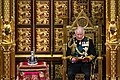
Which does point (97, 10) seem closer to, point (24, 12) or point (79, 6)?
point (79, 6)

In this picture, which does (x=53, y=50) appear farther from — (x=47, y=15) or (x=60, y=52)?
(x=47, y=15)

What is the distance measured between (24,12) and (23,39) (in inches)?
25.1

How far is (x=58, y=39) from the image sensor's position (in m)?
10.2

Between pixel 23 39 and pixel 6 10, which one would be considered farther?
pixel 23 39

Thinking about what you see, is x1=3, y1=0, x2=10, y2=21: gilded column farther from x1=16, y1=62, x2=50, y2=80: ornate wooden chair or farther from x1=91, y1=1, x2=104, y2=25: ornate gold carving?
x1=91, y1=1, x2=104, y2=25: ornate gold carving

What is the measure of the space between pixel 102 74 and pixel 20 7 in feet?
8.18

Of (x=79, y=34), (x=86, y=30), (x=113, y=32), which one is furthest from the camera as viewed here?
(x=86, y=30)

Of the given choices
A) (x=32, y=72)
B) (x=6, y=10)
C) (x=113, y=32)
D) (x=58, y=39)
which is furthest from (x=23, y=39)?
(x=113, y=32)

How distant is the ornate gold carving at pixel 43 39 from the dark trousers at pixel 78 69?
3.55ft

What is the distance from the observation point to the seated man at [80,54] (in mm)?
9297

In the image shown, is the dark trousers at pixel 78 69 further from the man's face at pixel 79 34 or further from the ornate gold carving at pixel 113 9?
the ornate gold carving at pixel 113 9

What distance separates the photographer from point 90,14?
33.4 ft

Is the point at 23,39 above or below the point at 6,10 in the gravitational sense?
below

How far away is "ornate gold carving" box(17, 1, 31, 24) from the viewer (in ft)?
33.2
